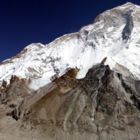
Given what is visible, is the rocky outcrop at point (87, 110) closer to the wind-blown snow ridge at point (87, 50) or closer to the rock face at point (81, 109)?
the rock face at point (81, 109)

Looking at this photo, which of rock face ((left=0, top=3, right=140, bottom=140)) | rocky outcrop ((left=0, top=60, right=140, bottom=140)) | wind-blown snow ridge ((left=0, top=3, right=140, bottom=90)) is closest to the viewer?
rocky outcrop ((left=0, top=60, right=140, bottom=140))

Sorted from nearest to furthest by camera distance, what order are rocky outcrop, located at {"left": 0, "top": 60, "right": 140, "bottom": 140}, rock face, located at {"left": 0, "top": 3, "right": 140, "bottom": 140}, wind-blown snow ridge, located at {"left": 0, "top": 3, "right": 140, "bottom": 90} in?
rocky outcrop, located at {"left": 0, "top": 60, "right": 140, "bottom": 140} → rock face, located at {"left": 0, "top": 3, "right": 140, "bottom": 140} → wind-blown snow ridge, located at {"left": 0, "top": 3, "right": 140, "bottom": 90}

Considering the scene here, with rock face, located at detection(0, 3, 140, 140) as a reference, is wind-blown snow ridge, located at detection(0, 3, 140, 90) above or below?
above

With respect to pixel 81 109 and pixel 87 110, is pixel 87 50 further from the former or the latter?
pixel 87 110

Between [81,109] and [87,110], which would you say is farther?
[81,109]

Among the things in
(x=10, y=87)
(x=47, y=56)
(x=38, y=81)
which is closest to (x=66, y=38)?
(x=47, y=56)

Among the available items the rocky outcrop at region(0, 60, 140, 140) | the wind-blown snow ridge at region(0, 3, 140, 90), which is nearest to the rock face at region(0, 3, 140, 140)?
the rocky outcrop at region(0, 60, 140, 140)

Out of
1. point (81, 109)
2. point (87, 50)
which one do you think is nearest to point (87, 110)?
point (81, 109)

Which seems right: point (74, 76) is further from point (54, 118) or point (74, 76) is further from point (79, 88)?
point (54, 118)

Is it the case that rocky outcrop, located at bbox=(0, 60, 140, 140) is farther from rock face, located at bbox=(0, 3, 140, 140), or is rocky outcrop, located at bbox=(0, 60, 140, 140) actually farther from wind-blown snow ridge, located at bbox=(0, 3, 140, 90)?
wind-blown snow ridge, located at bbox=(0, 3, 140, 90)
